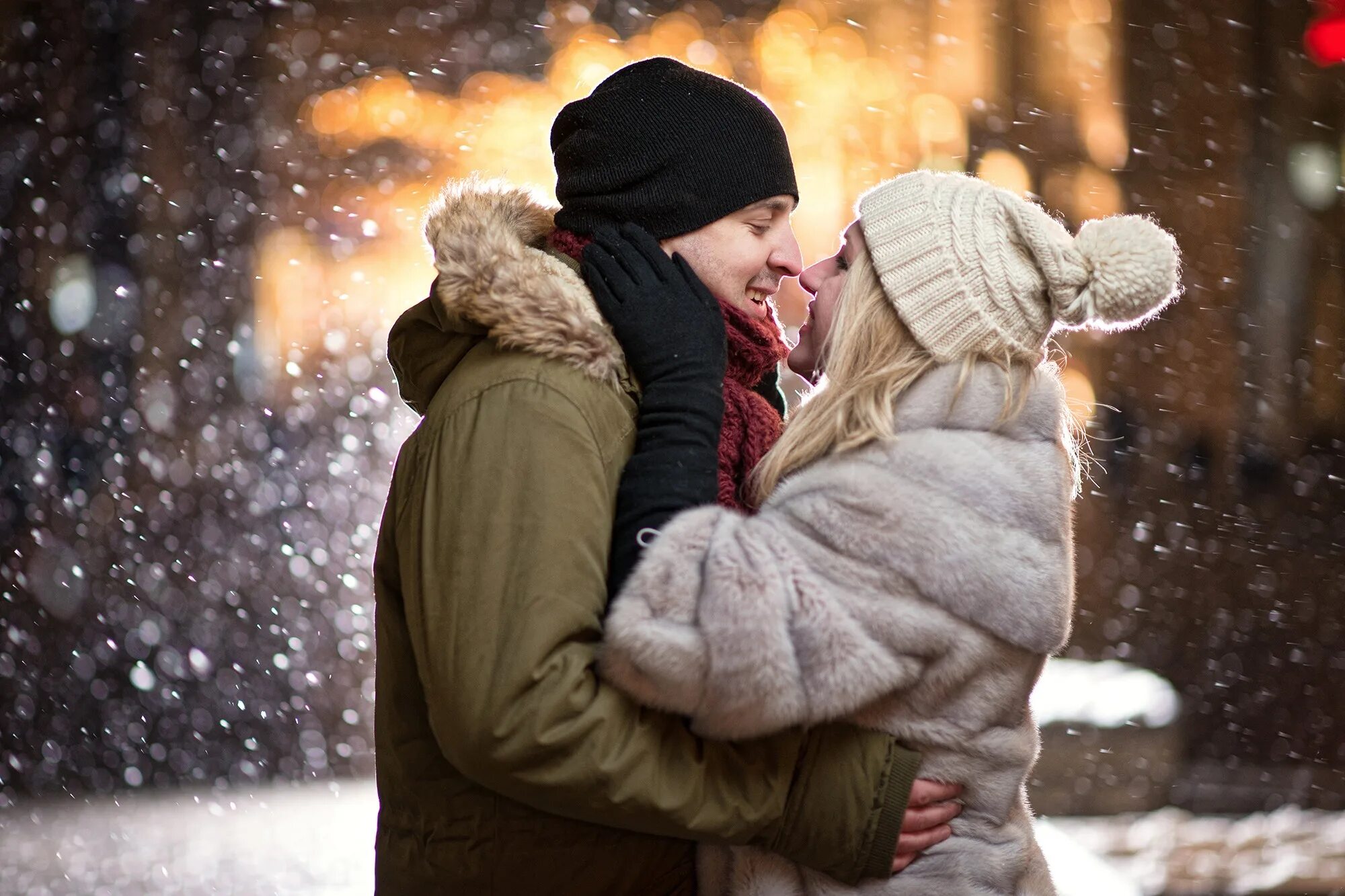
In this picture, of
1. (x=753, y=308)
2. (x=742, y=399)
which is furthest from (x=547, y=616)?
(x=753, y=308)

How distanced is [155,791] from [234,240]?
2037mm

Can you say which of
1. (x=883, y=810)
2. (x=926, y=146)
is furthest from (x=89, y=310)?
(x=883, y=810)

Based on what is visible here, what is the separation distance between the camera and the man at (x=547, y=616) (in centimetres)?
133

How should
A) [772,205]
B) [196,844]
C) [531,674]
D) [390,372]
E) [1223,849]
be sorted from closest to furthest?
[531,674], [772,205], [196,844], [1223,849], [390,372]

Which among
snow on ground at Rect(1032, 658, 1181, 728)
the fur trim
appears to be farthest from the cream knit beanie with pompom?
snow on ground at Rect(1032, 658, 1181, 728)

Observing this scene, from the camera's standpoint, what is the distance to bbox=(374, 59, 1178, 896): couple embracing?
1.33 m

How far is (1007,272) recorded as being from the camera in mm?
1566

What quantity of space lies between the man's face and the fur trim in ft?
0.75

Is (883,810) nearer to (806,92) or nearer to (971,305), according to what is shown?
(971,305)

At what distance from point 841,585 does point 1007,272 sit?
0.48 m

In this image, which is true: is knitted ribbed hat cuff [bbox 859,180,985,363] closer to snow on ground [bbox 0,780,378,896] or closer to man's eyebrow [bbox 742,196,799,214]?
man's eyebrow [bbox 742,196,799,214]

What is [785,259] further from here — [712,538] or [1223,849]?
[1223,849]

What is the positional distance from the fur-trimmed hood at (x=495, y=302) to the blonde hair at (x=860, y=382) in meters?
0.24

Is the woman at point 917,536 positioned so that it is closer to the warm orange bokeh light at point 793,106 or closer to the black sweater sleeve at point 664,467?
the black sweater sleeve at point 664,467
